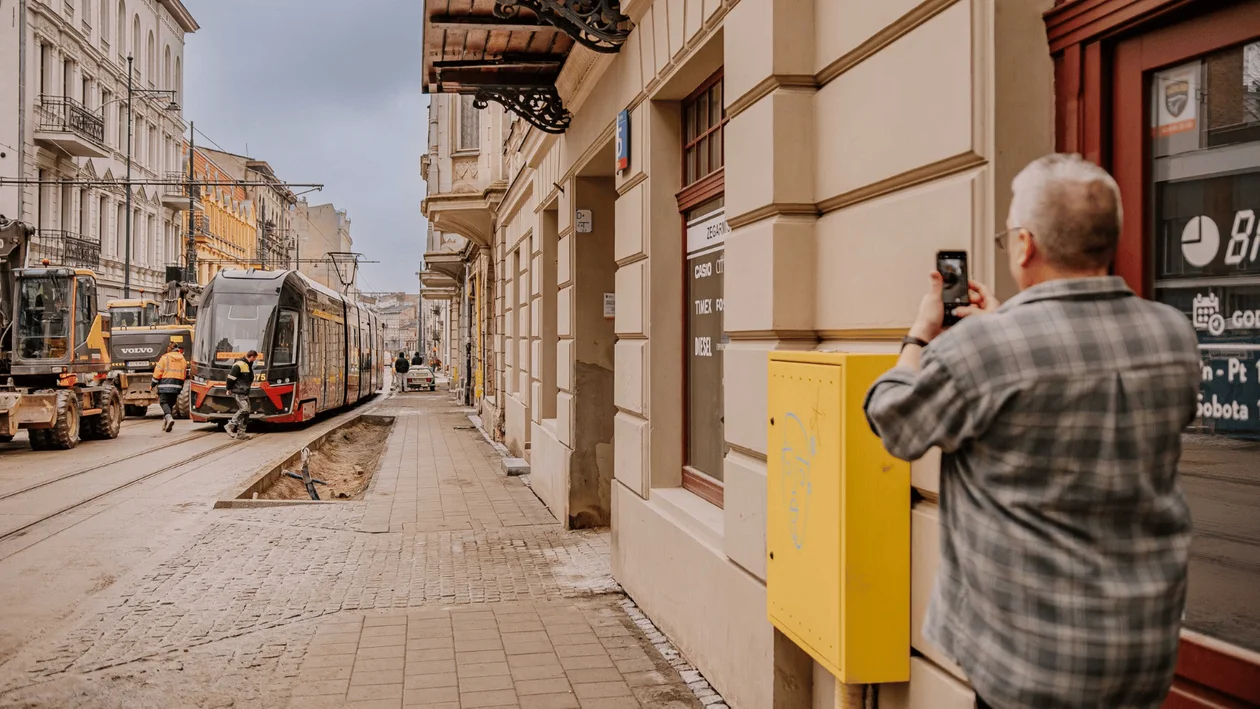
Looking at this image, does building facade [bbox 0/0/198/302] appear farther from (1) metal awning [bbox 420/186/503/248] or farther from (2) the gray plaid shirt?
(2) the gray plaid shirt

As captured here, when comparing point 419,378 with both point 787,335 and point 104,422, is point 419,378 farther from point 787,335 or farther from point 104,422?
point 787,335

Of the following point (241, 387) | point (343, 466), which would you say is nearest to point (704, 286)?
point (343, 466)

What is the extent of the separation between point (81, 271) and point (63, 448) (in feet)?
11.5

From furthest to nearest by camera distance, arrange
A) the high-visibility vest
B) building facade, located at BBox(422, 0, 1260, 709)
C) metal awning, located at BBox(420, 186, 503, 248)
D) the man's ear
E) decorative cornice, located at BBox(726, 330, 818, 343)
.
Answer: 1. the high-visibility vest
2. metal awning, located at BBox(420, 186, 503, 248)
3. decorative cornice, located at BBox(726, 330, 818, 343)
4. building facade, located at BBox(422, 0, 1260, 709)
5. the man's ear

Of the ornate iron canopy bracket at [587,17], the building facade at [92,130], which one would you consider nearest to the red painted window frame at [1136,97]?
the ornate iron canopy bracket at [587,17]

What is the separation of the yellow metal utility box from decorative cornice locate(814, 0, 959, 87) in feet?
3.61

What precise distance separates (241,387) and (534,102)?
1391 cm

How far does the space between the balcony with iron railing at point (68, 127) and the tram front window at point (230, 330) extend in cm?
1678

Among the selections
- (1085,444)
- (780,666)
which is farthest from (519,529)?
(1085,444)

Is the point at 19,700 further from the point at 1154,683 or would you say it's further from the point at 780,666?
the point at 1154,683

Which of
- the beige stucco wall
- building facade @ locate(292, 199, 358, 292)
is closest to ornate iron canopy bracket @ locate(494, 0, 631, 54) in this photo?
the beige stucco wall

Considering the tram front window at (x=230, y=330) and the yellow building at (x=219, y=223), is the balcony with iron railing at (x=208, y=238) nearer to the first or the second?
the yellow building at (x=219, y=223)

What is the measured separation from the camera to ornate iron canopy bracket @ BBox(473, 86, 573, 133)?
9156mm

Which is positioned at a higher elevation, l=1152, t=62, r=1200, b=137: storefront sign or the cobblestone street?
l=1152, t=62, r=1200, b=137: storefront sign
